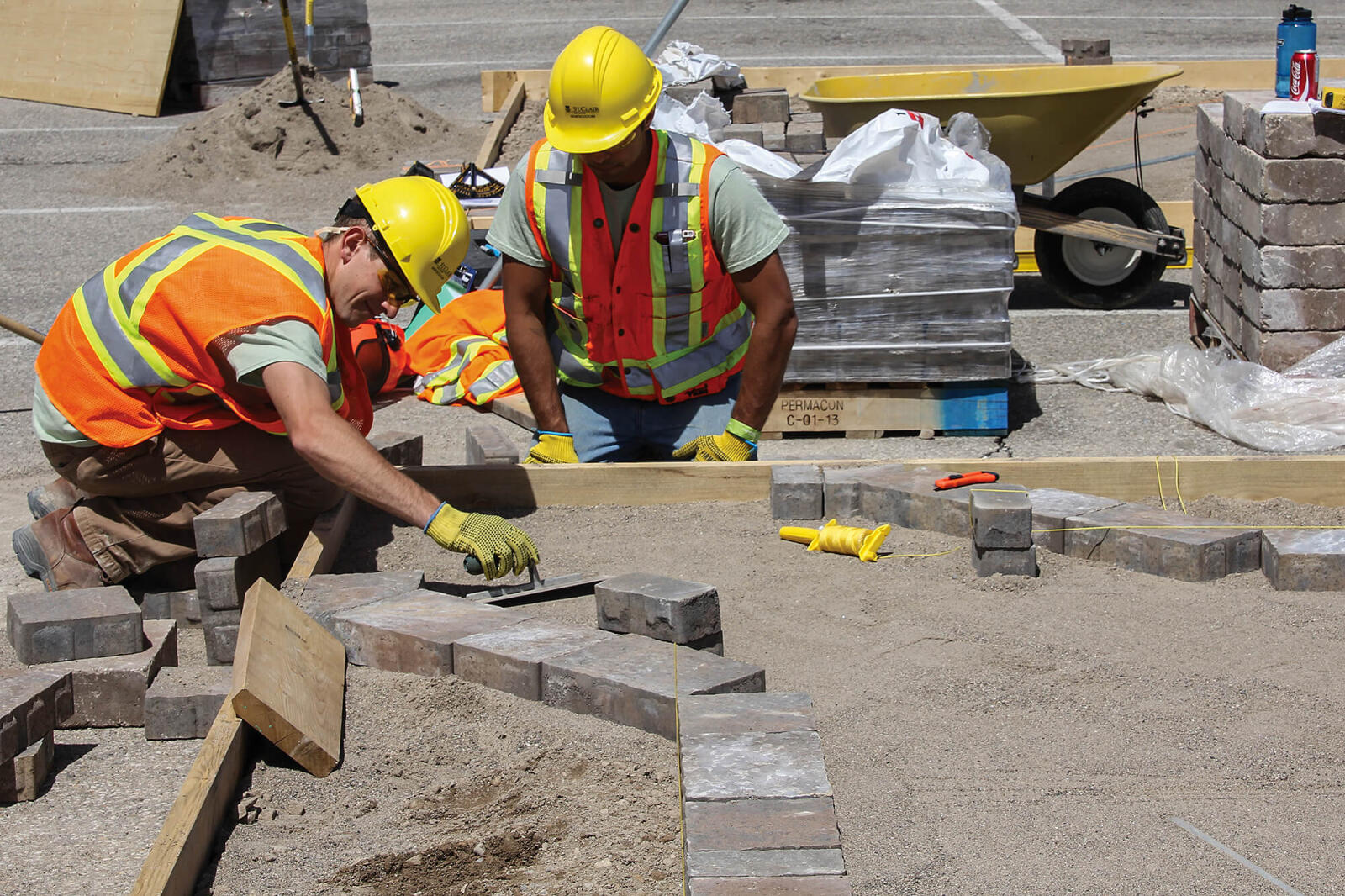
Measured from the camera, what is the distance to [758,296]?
175 inches

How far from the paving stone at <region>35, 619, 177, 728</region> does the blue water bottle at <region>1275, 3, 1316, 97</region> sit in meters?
5.09

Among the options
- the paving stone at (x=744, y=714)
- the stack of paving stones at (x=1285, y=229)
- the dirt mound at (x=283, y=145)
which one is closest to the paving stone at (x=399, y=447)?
the paving stone at (x=744, y=714)

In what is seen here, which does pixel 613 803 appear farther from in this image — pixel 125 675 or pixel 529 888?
pixel 125 675

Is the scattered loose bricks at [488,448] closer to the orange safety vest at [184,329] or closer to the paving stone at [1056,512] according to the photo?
the orange safety vest at [184,329]

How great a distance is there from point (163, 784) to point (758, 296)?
7.33 feet

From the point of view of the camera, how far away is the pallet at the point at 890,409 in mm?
6004

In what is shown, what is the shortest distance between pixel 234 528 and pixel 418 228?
97 cm

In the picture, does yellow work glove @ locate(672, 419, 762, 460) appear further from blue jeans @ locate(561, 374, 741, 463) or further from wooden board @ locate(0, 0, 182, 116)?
wooden board @ locate(0, 0, 182, 116)

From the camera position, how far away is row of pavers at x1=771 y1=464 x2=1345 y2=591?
388 cm

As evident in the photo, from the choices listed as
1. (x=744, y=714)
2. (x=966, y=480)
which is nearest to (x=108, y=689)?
(x=744, y=714)

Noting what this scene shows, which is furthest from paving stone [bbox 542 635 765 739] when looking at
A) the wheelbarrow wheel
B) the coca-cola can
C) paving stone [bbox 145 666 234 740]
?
the wheelbarrow wheel

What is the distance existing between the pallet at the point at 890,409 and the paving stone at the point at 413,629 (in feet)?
8.55

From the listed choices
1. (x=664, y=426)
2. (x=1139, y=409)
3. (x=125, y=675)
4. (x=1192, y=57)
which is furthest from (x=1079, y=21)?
(x=125, y=675)

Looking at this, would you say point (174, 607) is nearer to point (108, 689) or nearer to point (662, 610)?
point (108, 689)
